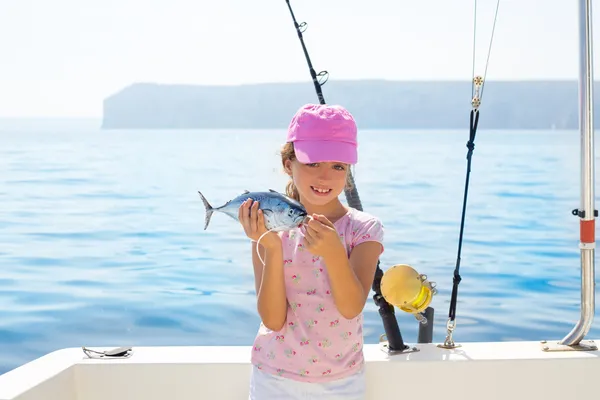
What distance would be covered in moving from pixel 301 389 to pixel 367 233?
0.35 m

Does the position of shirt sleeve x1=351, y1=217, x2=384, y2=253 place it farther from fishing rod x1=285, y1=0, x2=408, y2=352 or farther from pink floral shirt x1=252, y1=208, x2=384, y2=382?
fishing rod x1=285, y1=0, x2=408, y2=352

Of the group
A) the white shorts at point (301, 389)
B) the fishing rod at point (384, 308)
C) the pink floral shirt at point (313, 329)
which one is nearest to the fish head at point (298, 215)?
the pink floral shirt at point (313, 329)

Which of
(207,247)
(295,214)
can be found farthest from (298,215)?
(207,247)

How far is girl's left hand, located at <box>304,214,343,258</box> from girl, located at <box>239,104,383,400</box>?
0.11 m

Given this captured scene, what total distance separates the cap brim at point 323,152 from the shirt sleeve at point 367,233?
0.47 feet

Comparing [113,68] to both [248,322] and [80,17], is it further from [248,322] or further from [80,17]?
[248,322]

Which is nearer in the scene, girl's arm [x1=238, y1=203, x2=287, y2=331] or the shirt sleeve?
girl's arm [x1=238, y1=203, x2=287, y2=331]

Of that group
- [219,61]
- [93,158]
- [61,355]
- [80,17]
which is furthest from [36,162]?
[61,355]

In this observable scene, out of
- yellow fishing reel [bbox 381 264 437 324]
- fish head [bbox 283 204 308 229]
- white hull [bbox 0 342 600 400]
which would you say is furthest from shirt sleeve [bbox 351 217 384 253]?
white hull [bbox 0 342 600 400]

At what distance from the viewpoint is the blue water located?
671 cm

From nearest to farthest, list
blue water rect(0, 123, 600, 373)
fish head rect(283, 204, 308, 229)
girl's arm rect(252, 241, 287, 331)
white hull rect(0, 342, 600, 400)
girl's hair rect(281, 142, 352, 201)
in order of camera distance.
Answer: fish head rect(283, 204, 308, 229)
girl's arm rect(252, 241, 287, 331)
girl's hair rect(281, 142, 352, 201)
white hull rect(0, 342, 600, 400)
blue water rect(0, 123, 600, 373)

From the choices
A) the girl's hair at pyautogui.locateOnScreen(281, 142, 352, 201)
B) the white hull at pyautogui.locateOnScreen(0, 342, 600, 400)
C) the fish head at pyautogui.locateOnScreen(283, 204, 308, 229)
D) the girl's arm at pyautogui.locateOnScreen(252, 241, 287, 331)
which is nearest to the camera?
the fish head at pyautogui.locateOnScreen(283, 204, 308, 229)

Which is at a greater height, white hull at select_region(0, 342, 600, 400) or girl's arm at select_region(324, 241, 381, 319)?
girl's arm at select_region(324, 241, 381, 319)

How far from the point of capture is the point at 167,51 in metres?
27.7
